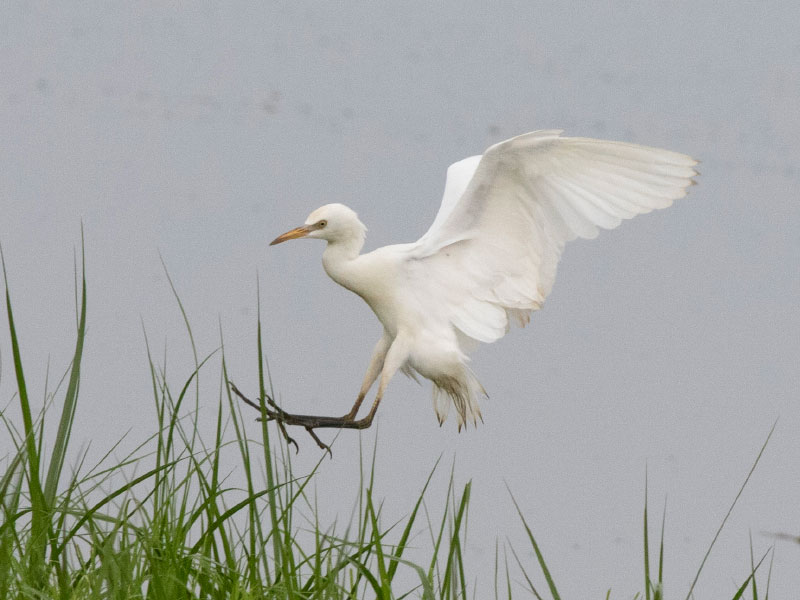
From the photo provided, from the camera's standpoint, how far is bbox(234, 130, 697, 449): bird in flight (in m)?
1.86

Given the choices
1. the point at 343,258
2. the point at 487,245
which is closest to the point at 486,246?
the point at 487,245

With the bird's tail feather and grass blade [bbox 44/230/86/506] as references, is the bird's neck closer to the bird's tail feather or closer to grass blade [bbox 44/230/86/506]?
the bird's tail feather

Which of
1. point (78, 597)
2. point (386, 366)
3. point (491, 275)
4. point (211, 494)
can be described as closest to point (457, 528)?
point (211, 494)

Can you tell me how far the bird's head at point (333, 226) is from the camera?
1835 millimetres

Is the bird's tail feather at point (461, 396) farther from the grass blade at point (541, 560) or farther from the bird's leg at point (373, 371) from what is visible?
the grass blade at point (541, 560)

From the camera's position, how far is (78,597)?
1.24m

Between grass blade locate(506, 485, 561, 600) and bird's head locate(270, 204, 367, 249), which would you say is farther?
bird's head locate(270, 204, 367, 249)

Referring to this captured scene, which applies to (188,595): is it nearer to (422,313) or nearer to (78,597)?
(78,597)

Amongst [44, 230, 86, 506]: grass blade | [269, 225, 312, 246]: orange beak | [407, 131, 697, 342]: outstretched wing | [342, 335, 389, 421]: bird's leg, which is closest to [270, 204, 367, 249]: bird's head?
[269, 225, 312, 246]: orange beak

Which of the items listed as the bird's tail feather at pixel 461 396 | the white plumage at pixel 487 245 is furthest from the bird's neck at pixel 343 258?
the bird's tail feather at pixel 461 396

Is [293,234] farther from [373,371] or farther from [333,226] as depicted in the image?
[373,371]

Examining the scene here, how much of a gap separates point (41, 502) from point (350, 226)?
0.81m

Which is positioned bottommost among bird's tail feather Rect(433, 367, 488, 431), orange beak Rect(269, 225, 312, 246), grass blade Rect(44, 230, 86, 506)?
bird's tail feather Rect(433, 367, 488, 431)

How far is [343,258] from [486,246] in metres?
0.27
